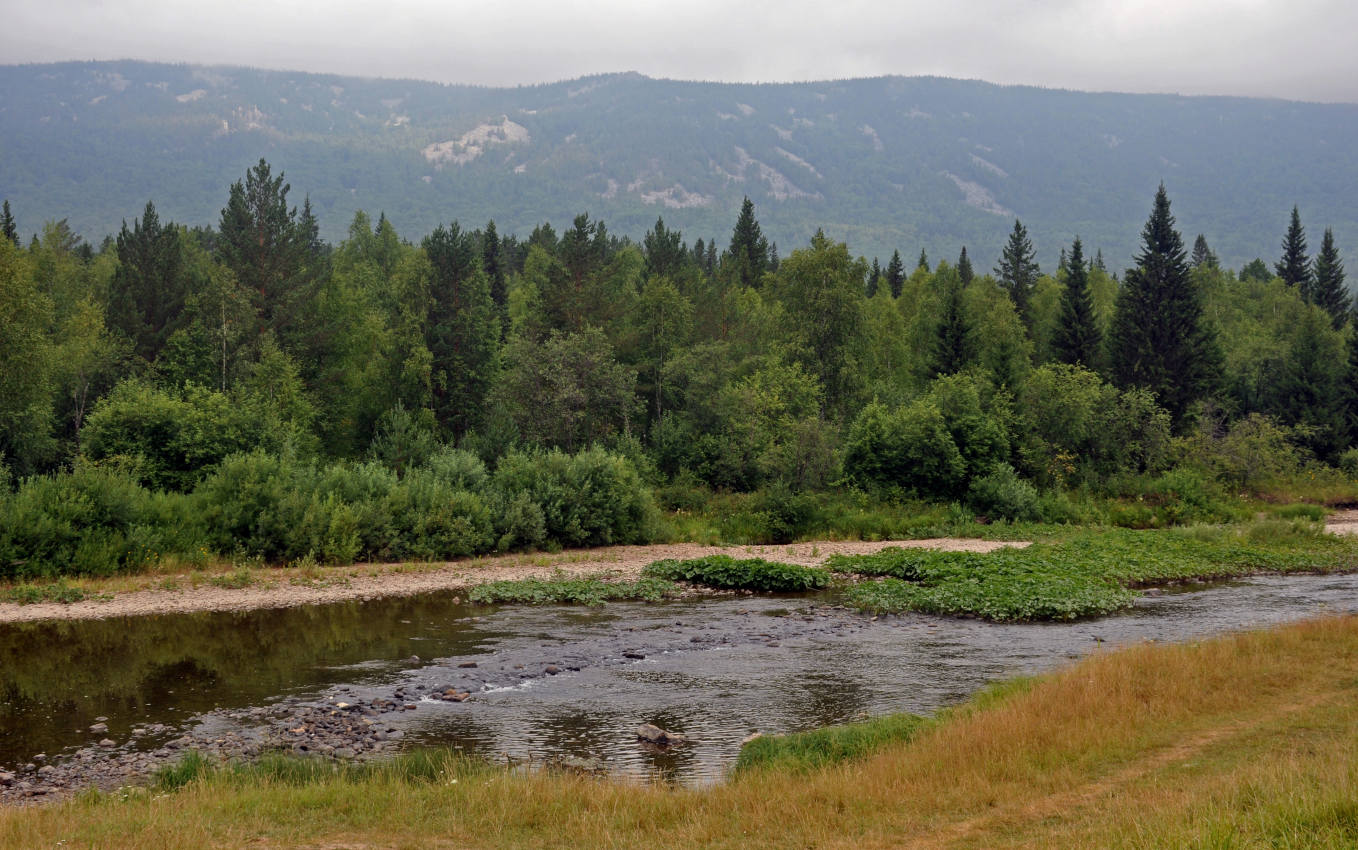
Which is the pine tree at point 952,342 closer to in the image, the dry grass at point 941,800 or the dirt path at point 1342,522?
the dirt path at point 1342,522

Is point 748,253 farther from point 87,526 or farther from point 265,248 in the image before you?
point 87,526

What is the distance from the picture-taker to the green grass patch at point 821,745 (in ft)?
47.0

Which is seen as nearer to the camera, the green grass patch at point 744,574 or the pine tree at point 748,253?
the green grass patch at point 744,574

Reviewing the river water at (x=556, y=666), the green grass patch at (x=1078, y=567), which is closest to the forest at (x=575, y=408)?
the green grass patch at (x=1078, y=567)

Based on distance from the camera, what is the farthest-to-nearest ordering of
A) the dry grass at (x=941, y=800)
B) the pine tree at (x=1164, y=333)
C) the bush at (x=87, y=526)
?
the pine tree at (x=1164, y=333) → the bush at (x=87, y=526) → the dry grass at (x=941, y=800)

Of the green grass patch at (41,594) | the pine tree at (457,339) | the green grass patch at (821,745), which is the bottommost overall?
the green grass patch at (41,594)

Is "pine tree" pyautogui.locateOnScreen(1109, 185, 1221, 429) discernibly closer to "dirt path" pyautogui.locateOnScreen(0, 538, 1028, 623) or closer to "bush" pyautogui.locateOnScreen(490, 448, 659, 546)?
"dirt path" pyautogui.locateOnScreen(0, 538, 1028, 623)

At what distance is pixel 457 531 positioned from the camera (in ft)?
131

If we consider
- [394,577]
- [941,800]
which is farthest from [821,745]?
[394,577]

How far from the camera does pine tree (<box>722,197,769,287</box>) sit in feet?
313

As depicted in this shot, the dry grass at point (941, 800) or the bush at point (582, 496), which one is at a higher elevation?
the dry grass at point (941, 800)

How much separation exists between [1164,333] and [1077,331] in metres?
6.28

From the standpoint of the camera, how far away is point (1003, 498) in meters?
50.6

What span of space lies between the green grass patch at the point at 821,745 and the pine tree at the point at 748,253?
260 ft
